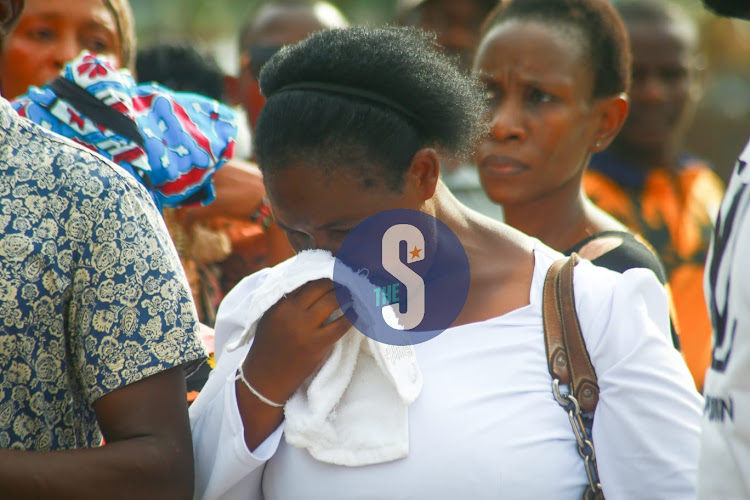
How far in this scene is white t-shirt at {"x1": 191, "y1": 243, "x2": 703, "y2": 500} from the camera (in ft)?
6.80

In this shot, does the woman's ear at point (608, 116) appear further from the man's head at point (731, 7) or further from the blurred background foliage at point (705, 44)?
the blurred background foliage at point (705, 44)

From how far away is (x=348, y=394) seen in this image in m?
2.18

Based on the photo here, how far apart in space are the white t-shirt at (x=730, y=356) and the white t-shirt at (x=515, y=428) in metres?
0.45

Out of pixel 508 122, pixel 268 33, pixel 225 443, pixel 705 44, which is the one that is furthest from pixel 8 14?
pixel 705 44

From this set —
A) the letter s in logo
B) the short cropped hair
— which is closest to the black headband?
the short cropped hair

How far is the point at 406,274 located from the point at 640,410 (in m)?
0.61

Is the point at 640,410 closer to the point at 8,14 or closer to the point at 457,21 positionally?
the point at 8,14

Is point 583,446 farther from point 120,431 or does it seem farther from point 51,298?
point 51,298

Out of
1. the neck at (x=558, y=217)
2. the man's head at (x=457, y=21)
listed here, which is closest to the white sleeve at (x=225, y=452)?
the neck at (x=558, y=217)

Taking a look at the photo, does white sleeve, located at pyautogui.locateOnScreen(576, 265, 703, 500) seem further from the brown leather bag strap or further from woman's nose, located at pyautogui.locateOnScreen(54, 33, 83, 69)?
woman's nose, located at pyautogui.locateOnScreen(54, 33, 83, 69)

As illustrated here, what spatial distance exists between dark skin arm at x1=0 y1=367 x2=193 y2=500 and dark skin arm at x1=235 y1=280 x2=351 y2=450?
0.79 feet

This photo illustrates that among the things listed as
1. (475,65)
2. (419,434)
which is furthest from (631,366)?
(475,65)

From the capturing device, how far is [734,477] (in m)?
1.53

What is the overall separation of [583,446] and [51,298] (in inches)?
45.8
